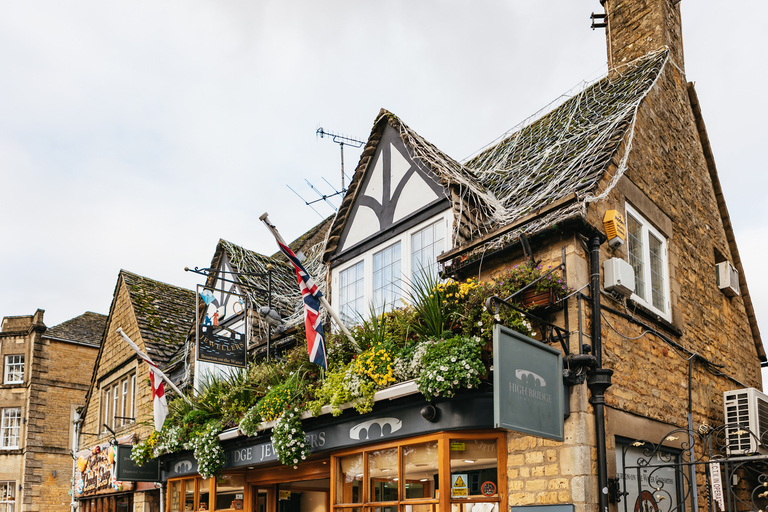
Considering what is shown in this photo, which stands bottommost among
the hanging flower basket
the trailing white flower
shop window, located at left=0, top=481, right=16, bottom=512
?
shop window, located at left=0, top=481, right=16, bottom=512

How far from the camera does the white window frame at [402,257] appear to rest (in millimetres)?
Result: 10070

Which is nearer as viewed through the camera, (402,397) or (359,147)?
(402,397)

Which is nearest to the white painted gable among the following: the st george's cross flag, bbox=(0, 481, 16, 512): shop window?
the st george's cross flag

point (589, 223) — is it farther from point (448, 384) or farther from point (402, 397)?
point (402, 397)

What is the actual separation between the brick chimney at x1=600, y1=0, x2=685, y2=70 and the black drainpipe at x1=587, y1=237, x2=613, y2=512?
655 centimetres

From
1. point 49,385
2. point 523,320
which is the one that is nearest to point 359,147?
point 523,320

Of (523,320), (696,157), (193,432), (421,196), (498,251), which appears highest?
(696,157)

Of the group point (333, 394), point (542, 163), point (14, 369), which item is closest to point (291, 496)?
point (333, 394)

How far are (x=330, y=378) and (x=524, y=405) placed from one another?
332cm

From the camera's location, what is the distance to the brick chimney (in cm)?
1262

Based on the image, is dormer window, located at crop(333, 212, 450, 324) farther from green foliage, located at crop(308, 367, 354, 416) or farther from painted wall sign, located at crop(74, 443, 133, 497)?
painted wall sign, located at crop(74, 443, 133, 497)

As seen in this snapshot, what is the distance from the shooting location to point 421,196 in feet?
35.1

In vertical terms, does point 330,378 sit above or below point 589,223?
below

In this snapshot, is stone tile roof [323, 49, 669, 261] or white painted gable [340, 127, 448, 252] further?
white painted gable [340, 127, 448, 252]
